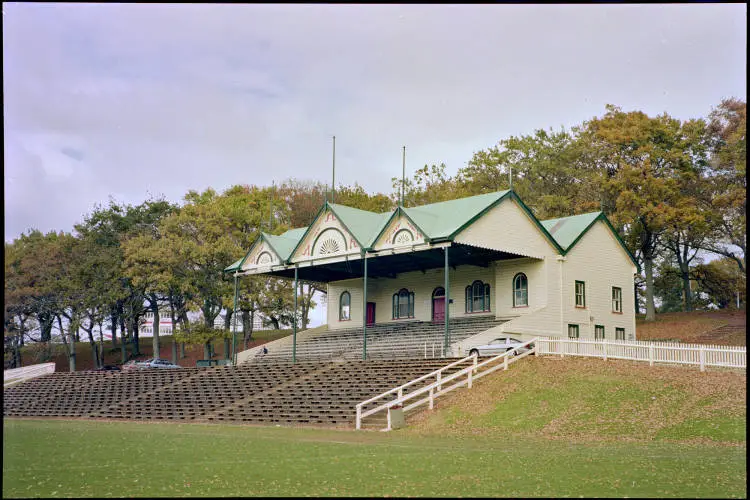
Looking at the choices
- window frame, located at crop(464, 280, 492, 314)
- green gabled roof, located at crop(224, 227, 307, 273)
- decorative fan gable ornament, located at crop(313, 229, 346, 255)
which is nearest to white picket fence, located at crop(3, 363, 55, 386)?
green gabled roof, located at crop(224, 227, 307, 273)

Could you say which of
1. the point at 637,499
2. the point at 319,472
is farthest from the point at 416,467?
the point at 637,499

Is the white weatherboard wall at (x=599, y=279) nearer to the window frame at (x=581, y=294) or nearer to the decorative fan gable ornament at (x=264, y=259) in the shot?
the window frame at (x=581, y=294)

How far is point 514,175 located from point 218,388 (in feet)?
93.0

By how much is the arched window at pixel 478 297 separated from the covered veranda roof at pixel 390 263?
1.15 m

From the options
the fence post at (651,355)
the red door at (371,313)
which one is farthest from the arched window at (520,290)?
the fence post at (651,355)

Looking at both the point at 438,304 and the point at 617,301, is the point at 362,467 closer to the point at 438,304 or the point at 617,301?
the point at 438,304

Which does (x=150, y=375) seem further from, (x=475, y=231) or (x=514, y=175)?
(x=514, y=175)

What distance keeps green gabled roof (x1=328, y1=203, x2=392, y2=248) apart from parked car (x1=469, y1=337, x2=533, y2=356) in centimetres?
743

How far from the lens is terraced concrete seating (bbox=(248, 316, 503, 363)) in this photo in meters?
37.3

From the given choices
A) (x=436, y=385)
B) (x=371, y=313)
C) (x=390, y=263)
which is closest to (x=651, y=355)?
(x=436, y=385)

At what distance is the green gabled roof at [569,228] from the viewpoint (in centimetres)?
3997

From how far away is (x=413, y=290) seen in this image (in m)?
45.0

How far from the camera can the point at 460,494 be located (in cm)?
1233

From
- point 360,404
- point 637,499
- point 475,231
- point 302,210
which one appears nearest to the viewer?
point 637,499
